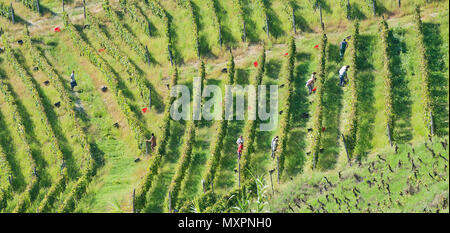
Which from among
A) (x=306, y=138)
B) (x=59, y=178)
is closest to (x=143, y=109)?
(x=59, y=178)

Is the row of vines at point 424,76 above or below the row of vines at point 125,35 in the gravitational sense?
below

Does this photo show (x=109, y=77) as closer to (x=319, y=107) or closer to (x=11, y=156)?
(x=11, y=156)

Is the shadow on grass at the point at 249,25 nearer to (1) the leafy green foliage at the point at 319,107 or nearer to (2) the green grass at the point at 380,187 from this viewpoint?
(1) the leafy green foliage at the point at 319,107

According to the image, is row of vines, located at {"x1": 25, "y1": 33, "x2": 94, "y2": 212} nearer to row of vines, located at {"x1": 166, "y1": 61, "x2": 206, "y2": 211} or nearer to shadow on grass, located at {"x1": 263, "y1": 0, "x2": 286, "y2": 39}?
row of vines, located at {"x1": 166, "y1": 61, "x2": 206, "y2": 211}

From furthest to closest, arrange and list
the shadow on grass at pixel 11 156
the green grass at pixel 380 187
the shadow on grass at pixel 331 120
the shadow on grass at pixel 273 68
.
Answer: the shadow on grass at pixel 273 68 → the shadow on grass at pixel 11 156 → the shadow on grass at pixel 331 120 → the green grass at pixel 380 187

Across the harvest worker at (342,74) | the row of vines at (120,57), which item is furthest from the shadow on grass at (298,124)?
the row of vines at (120,57)

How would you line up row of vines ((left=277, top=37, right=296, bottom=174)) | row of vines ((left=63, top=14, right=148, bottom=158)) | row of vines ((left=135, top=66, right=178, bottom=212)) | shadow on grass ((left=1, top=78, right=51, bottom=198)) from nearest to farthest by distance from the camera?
row of vines ((left=135, top=66, right=178, bottom=212)), row of vines ((left=277, top=37, right=296, bottom=174)), shadow on grass ((left=1, top=78, right=51, bottom=198)), row of vines ((left=63, top=14, right=148, bottom=158))

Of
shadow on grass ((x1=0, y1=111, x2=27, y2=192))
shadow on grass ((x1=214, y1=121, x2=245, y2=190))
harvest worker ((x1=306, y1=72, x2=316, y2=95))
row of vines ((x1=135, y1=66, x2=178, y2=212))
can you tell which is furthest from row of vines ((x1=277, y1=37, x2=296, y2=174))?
shadow on grass ((x1=0, y1=111, x2=27, y2=192))

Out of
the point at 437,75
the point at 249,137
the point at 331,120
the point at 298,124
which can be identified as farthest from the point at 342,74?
the point at 249,137

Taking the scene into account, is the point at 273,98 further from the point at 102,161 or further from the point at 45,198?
the point at 45,198
